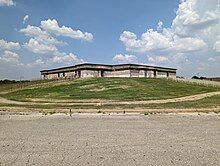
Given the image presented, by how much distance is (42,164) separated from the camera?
7465mm

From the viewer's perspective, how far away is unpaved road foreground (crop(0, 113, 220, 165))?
7859mm

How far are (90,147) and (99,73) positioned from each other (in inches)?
2787

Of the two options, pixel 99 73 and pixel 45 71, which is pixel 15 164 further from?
pixel 45 71

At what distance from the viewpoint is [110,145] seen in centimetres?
975

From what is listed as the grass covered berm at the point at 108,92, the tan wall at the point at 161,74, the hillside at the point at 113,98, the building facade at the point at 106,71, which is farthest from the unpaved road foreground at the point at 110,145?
the tan wall at the point at 161,74

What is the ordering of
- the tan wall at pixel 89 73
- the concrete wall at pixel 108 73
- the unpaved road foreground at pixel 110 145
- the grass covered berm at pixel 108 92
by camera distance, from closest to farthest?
the unpaved road foreground at pixel 110 145
the grass covered berm at pixel 108 92
the tan wall at pixel 89 73
the concrete wall at pixel 108 73

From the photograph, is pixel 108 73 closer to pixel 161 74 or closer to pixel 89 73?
pixel 89 73

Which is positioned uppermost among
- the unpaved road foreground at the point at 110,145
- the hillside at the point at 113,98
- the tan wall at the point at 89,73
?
the tan wall at the point at 89,73

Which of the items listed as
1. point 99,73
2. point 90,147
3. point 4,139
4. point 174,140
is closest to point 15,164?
point 90,147

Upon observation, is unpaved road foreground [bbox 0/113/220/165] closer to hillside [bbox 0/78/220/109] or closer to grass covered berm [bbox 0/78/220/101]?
hillside [bbox 0/78/220/109]

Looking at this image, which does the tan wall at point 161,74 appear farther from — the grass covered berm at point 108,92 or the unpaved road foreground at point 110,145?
the unpaved road foreground at point 110,145

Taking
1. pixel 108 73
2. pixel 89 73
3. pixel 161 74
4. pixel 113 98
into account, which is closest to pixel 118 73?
pixel 108 73

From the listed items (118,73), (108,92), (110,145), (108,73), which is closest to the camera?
(110,145)

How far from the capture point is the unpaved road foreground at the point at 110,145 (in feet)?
25.8
